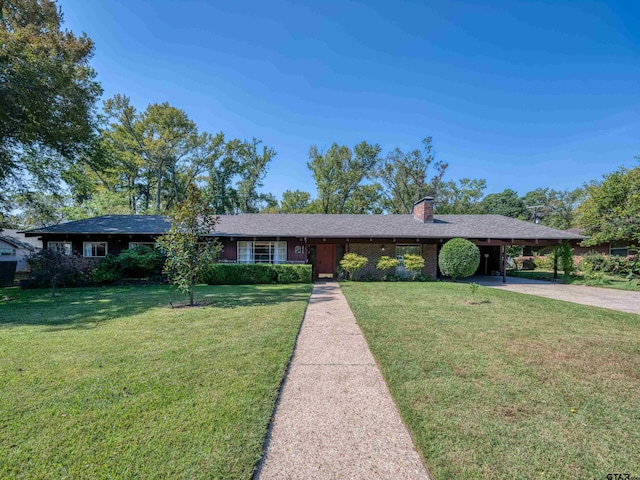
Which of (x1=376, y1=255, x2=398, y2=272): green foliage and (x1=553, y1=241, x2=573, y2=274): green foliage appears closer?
(x1=376, y1=255, x2=398, y2=272): green foliage

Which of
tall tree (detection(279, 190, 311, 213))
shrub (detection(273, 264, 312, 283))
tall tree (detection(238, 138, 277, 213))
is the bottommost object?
shrub (detection(273, 264, 312, 283))

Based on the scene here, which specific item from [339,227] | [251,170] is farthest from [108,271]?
[251,170]

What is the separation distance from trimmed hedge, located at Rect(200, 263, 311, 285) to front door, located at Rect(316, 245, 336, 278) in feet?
8.66

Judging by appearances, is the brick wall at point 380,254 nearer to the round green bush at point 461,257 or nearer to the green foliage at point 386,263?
the green foliage at point 386,263

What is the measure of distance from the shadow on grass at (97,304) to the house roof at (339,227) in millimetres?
4914

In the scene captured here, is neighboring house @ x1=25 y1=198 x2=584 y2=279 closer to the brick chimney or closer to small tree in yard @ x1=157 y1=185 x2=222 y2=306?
the brick chimney

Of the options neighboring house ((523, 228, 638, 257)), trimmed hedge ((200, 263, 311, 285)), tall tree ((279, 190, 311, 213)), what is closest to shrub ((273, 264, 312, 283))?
trimmed hedge ((200, 263, 311, 285))

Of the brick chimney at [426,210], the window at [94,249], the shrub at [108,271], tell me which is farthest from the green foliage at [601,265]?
the window at [94,249]

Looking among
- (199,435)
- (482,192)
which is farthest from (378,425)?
(482,192)

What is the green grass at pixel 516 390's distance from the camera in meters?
2.17

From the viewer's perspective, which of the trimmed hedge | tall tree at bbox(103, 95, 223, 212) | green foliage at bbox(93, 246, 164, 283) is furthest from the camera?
tall tree at bbox(103, 95, 223, 212)

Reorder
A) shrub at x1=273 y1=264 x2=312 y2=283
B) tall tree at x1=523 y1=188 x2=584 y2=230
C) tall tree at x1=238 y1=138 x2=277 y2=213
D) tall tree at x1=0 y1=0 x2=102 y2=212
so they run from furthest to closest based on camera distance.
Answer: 1. tall tree at x1=523 y1=188 x2=584 y2=230
2. tall tree at x1=238 y1=138 x2=277 y2=213
3. shrub at x1=273 y1=264 x2=312 y2=283
4. tall tree at x1=0 y1=0 x2=102 y2=212

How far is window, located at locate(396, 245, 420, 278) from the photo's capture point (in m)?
15.5

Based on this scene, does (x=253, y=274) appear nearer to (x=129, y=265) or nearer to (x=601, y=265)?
(x=129, y=265)
